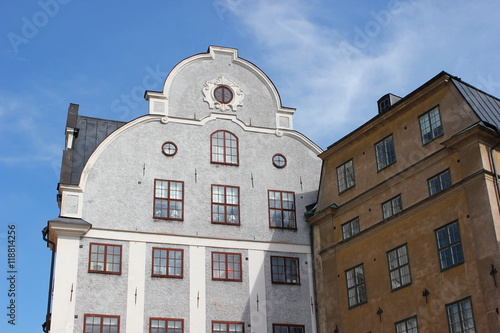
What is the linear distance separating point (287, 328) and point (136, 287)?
701 cm

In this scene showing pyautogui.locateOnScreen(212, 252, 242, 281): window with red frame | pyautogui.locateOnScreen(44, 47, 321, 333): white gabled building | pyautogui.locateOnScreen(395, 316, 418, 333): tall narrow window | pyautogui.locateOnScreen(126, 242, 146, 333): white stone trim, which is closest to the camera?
pyautogui.locateOnScreen(395, 316, 418, 333): tall narrow window

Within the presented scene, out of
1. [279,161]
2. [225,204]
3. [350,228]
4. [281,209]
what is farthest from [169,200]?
[350,228]

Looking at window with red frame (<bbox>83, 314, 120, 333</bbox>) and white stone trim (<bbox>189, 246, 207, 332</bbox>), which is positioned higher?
white stone trim (<bbox>189, 246, 207, 332</bbox>)

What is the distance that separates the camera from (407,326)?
25.4 meters

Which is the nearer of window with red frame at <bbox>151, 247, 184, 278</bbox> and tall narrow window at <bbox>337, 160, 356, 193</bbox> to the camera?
window with red frame at <bbox>151, 247, 184, 278</bbox>

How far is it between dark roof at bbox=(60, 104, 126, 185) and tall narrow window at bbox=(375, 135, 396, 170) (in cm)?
1259

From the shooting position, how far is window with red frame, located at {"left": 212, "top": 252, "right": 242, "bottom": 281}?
30.1m

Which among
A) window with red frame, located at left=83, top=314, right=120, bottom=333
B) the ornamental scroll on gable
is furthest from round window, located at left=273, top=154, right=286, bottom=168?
window with red frame, located at left=83, top=314, right=120, bottom=333

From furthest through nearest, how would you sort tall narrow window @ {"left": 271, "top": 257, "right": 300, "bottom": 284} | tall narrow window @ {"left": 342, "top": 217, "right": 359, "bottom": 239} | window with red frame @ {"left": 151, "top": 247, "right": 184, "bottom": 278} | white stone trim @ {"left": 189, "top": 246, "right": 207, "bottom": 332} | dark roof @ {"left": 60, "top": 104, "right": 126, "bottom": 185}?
tall narrow window @ {"left": 271, "top": 257, "right": 300, "bottom": 284}
dark roof @ {"left": 60, "top": 104, "right": 126, "bottom": 185}
tall narrow window @ {"left": 342, "top": 217, "right": 359, "bottom": 239}
window with red frame @ {"left": 151, "top": 247, "right": 184, "bottom": 278}
white stone trim @ {"left": 189, "top": 246, "right": 207, "bottom": 332}

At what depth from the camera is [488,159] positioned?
24109mm

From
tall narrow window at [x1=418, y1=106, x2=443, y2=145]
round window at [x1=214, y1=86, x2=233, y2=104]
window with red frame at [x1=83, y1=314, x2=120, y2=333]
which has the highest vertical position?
round window at [x1=214, y1=86, x2=233, y2=104]

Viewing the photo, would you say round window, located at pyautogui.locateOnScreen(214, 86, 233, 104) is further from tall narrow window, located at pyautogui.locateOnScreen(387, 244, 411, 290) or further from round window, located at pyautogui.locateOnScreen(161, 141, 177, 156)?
tall narrow window, located at pyautogui.locateOnScreen(387, 244, 411, 290)

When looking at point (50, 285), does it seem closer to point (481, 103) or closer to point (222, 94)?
point (222, 94)

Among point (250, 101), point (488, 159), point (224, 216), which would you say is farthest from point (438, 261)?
point (250, 101)
